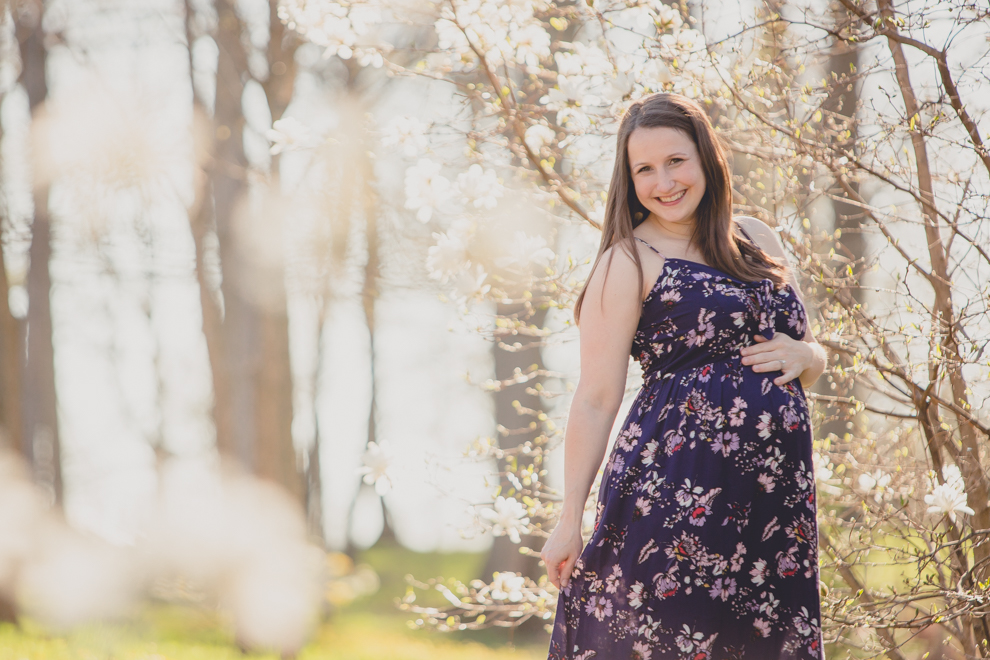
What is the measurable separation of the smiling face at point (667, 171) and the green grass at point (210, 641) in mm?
5021

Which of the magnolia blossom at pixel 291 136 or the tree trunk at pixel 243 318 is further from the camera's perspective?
the tree trunk at pixel 243 318

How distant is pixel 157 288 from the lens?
11023 millimetres

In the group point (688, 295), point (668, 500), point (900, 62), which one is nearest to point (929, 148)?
point (900, 62)

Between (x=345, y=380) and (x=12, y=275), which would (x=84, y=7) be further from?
(x=345, y=380)

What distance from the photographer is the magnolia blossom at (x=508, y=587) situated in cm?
285

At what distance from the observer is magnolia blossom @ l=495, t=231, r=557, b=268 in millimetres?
2723

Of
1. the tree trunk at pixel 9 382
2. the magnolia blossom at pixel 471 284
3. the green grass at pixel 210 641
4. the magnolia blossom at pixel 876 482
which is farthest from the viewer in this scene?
the tree trunk at pixel 9 382

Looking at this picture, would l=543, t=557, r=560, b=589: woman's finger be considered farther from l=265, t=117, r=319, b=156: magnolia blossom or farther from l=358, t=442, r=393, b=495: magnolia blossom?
l=265, t=117, r=319, b=156: magnolia blossom

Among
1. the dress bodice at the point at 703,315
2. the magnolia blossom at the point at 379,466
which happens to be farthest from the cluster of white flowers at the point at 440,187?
the dress bodice at the point at 703,315

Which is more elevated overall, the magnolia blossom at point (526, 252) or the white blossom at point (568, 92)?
the white blossom at point (568, 92)

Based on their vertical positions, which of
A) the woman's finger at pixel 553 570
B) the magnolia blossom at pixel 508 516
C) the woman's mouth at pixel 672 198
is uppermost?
the woman's mouth at pixel 672 198

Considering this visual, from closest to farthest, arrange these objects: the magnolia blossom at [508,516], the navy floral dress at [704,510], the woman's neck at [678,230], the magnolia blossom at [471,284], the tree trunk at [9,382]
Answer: the navy floral dress at [704,510], the woman's neck at [678,230], the magnolia blossom at [508,516], the magnolia blossom at [471,284], the tree trunk at [9,382]

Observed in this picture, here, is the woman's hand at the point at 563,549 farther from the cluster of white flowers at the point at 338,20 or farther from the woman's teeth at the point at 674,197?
the cluster of white flowers at the point at 338,20

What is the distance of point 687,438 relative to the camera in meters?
1.77
